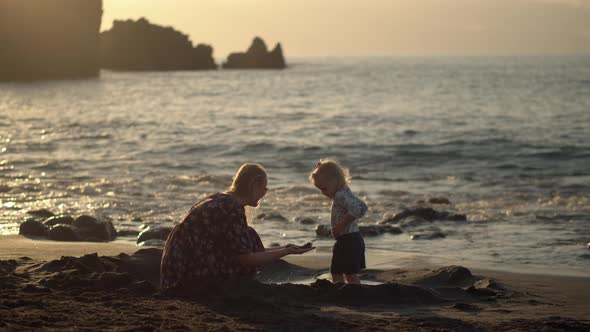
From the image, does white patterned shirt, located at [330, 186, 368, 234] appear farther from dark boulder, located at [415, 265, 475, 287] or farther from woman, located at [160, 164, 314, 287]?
woman, located at [160, 164, 314, 287]

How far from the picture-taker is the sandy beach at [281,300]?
18.9ft

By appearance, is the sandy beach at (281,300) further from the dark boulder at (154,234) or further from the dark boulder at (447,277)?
the dark boulder at (154,234)

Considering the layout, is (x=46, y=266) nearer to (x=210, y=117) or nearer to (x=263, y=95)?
(x=210, y=117)

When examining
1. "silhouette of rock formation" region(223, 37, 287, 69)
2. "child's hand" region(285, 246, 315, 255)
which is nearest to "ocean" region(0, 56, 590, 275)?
"child's hand" region(285, 246, 315, 255)

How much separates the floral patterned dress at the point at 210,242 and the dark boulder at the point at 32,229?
4264 mm

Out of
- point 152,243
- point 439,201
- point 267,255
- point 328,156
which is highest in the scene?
point 267,255

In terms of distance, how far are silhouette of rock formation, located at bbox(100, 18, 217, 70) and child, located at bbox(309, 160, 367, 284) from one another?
112659 millimetres

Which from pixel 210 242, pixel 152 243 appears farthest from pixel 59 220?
pixel 210 242

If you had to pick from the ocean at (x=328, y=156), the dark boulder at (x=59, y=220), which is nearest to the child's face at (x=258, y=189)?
the ocean at (x=328, y=156)

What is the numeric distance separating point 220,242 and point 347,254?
4.59 feet

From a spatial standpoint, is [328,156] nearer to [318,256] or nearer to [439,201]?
[439,201]

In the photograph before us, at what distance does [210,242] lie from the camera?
648 centimetres

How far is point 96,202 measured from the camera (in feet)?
46.5

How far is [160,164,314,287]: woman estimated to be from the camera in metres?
6.42
